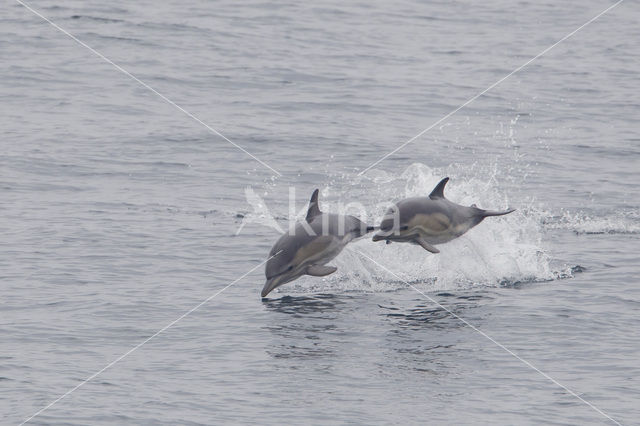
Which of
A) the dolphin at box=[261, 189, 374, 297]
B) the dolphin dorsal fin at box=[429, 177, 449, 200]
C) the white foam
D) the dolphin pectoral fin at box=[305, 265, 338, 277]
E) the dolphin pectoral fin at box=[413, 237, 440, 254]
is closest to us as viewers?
the dolphin pectoral fin at box=[305, 265, 338, 277]

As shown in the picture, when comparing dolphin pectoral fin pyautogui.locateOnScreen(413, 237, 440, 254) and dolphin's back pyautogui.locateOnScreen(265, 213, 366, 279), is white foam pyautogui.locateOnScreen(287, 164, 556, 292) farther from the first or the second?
dolphin pectoral fin pyautogui.locateOnScreen(413, 237, 440, 254)

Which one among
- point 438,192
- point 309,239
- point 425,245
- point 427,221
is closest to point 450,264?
point 438,192

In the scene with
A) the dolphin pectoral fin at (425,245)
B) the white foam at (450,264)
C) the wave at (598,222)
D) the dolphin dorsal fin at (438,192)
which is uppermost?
the dolphin dorsal fin at (438,192)

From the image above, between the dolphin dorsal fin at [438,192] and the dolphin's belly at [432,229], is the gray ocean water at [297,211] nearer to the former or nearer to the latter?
the dolphin's belly at [432,229]

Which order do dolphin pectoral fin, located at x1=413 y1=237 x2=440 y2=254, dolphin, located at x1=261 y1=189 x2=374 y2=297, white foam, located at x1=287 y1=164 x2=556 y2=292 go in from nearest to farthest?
dolphin, located at x1=261 y1=189 x2=374 y2=297
dolphin pectoral fin, located at x1=413 y1=237 x2=440 y2=254
white foam, located at x1=287 y1=164 x2=556 y2=292

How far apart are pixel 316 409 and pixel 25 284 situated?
19.8 feet

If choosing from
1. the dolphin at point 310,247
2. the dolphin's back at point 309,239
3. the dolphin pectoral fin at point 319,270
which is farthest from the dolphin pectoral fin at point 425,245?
the dolphin pectoral fin at point 319,270

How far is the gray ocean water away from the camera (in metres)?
12.8

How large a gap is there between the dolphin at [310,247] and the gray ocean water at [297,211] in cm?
54

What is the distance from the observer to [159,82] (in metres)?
34.5

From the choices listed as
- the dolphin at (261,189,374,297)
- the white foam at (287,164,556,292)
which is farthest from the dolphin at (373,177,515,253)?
the white foam at (287,164,556,292)

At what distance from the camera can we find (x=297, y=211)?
70.7ft

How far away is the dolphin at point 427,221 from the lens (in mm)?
15578

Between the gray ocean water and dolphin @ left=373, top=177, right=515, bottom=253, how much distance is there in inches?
37.6
